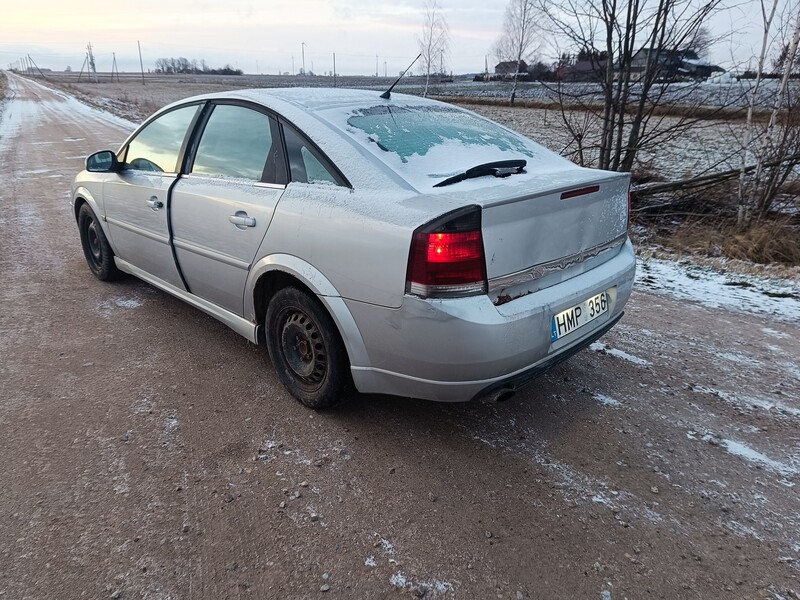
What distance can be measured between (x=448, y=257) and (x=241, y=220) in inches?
53.4

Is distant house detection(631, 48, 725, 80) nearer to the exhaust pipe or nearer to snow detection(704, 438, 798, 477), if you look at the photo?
snow detection(704, 438, 798, 477)

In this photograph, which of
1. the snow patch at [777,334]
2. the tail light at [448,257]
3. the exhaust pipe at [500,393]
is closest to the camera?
the tail light at [448,257]

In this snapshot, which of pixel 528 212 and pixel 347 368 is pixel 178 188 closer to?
pixel 347 368

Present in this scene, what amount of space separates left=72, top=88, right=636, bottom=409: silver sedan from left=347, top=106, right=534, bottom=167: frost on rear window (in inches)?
0.5

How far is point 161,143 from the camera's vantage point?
3.89 m

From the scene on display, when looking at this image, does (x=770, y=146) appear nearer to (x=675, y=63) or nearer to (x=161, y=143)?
(x=675, y=63)

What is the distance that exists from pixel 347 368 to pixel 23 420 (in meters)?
1.71

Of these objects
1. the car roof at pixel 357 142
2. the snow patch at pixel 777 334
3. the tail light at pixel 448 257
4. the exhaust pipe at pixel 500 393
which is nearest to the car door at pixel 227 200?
the car roof at pixel 357 142

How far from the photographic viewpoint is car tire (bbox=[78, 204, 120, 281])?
15.3 ft

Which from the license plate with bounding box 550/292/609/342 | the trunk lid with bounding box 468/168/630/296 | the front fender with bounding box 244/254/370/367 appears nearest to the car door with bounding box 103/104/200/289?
the front fender with bounding box 244/254/370/367

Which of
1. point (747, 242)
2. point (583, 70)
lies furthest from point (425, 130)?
point (583, 70)

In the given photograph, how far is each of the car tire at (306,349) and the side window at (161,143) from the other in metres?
1.45

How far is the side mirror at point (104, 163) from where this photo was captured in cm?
415

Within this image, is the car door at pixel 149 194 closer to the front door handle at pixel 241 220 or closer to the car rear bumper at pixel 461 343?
the front door handle at pixel 241 220
